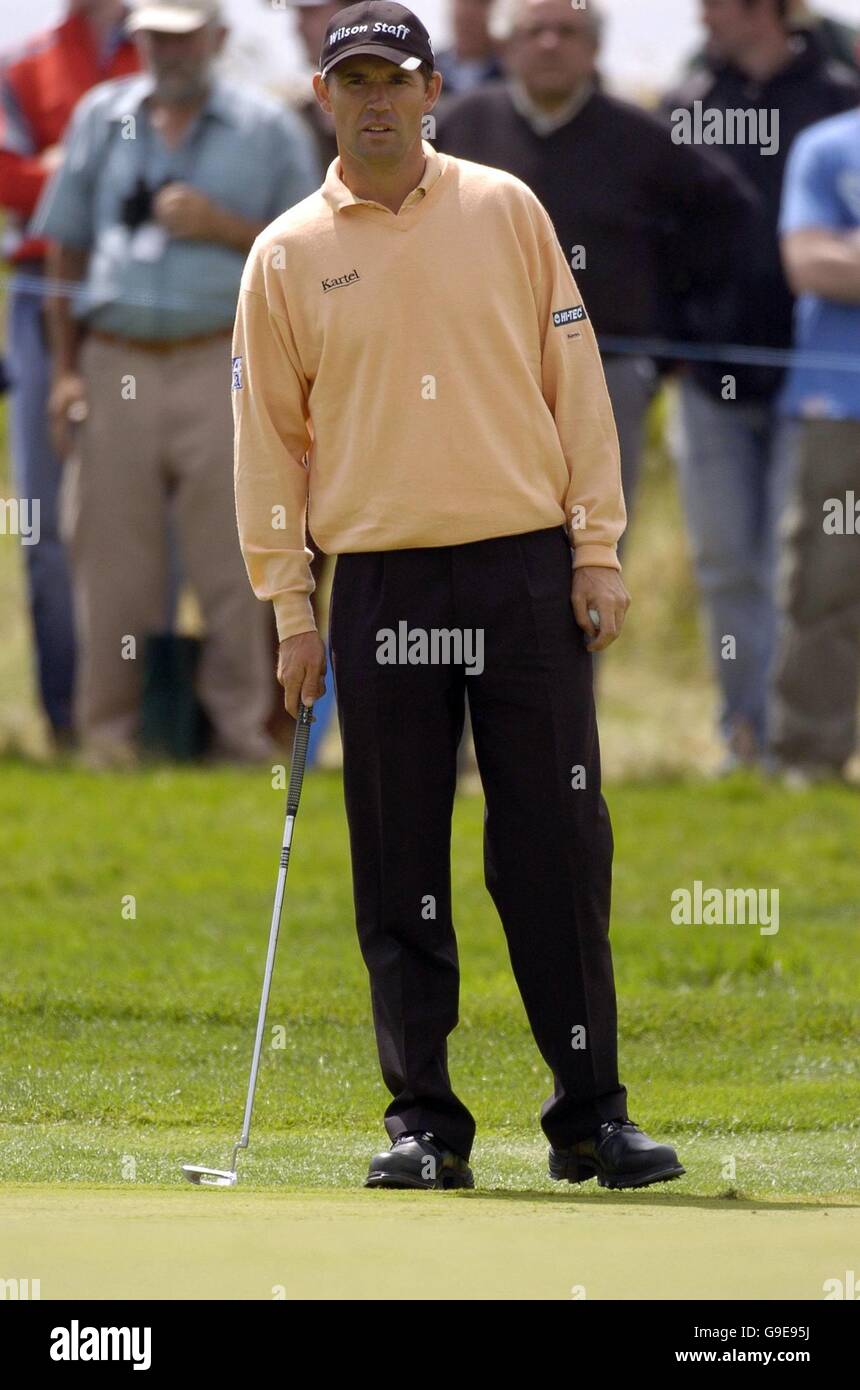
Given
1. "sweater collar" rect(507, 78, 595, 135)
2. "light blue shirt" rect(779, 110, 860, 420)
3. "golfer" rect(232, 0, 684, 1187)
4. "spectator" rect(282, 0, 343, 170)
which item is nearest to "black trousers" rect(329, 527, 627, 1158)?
"golfer" rect(232, 0, 684, 1187)

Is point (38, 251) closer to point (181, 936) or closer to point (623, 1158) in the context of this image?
point (181, 936)

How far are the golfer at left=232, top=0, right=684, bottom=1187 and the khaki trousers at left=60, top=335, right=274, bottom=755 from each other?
→ 18.0ft

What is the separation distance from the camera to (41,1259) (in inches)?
166

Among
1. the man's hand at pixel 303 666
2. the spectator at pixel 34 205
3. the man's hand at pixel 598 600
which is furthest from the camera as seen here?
the spectator at pixel 34 205

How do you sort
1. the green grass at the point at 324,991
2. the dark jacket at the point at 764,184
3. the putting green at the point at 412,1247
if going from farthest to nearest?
the dark jacket at the point at 764,184 < the green grass at the point at 324,991 < the putting green at the point at 412,1247

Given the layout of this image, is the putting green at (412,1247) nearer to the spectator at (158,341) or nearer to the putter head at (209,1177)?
the putter head at (209,1177)

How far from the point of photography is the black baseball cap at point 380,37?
5.16m

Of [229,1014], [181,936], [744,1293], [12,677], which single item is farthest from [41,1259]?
[12,677]

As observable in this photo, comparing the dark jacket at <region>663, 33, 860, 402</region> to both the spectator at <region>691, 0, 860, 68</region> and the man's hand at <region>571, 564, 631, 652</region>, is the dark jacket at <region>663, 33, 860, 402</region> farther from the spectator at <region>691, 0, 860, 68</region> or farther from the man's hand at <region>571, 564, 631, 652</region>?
the man's hand at <region>571, 564, 631, 652</region>

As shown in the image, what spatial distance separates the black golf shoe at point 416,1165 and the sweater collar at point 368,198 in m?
1.92

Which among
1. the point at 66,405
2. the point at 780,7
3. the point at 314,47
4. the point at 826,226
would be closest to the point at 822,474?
the point at 826,226

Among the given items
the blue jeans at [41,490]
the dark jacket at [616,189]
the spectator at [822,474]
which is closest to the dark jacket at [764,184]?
the spectator at [822,474]

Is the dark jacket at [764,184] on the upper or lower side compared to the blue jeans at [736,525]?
upper
